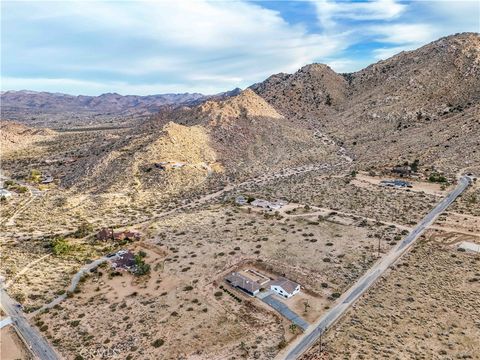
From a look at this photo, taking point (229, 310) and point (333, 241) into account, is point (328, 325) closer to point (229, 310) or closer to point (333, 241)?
point (229, 310)

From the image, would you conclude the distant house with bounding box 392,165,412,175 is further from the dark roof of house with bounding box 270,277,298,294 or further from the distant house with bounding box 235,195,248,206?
the dark roof of house with bounding box 270,277,298,294

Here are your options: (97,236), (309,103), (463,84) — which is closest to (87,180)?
(97,236)

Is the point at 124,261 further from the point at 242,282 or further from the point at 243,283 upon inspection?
the point at 243,283

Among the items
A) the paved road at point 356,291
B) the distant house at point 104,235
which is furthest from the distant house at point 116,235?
the paved road at point 356,291

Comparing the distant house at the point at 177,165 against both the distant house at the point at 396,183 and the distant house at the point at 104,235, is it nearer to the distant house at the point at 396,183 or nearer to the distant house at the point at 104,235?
the distant house at the point at 104,235

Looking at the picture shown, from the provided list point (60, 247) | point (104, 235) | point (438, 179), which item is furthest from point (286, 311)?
point (438, 179)

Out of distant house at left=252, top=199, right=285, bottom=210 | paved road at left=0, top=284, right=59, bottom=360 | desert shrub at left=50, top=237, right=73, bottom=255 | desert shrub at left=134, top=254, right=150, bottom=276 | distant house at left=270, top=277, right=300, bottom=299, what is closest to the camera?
paved road at left=0, top=284, right=59, bottom=360

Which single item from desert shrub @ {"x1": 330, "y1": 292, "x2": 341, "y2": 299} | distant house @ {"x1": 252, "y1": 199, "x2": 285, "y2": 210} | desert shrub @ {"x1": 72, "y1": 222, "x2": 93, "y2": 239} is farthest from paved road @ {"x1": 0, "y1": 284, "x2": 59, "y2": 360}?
distant house @ {"x1": 252, "y1": 199, "x2": 285, "y2": 210}
